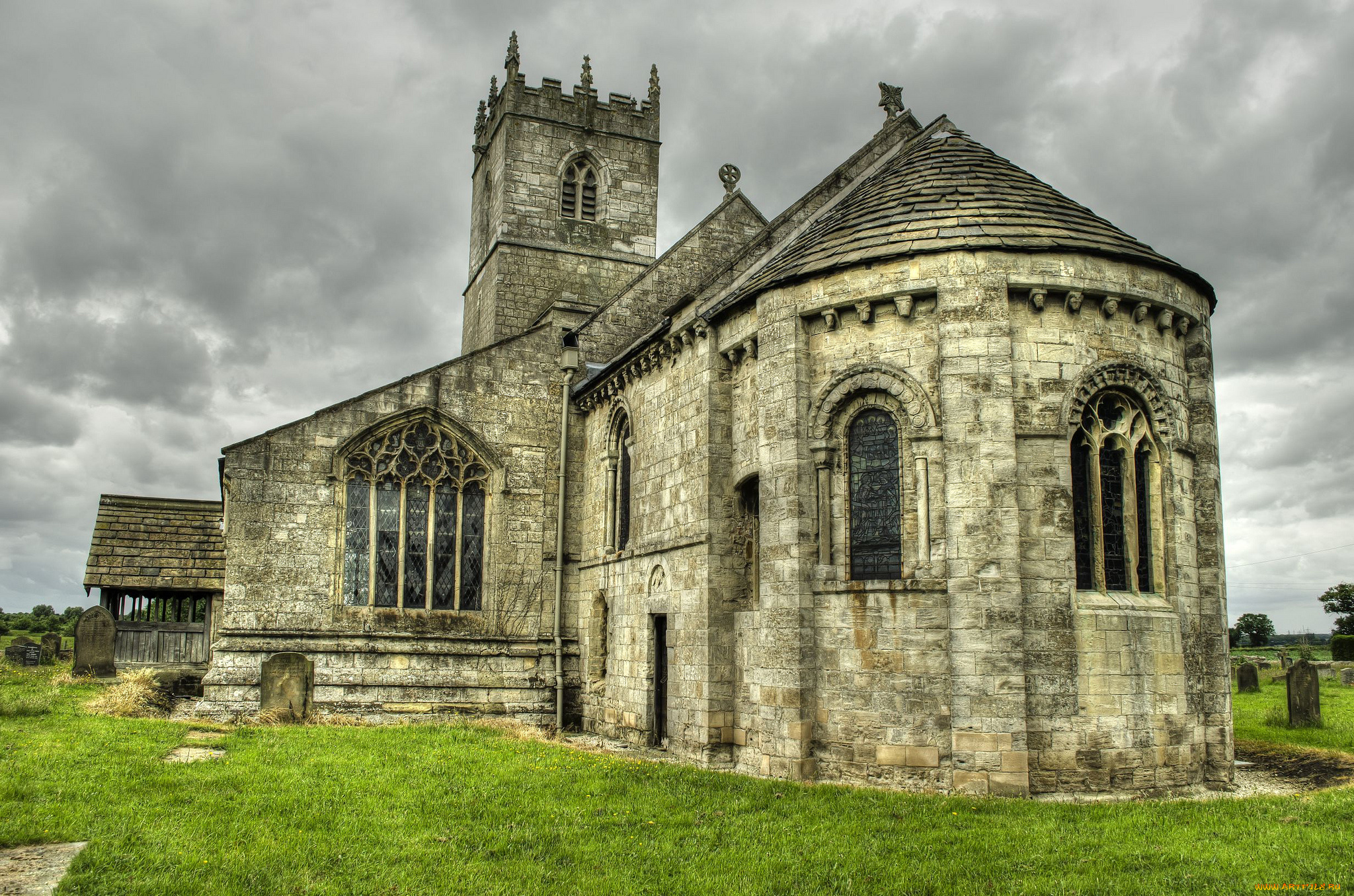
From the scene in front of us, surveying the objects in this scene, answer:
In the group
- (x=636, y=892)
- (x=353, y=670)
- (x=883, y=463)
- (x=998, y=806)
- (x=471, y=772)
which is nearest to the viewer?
(x=636, y=892)

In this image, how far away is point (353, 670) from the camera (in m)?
18.0

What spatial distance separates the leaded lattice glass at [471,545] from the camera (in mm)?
19453

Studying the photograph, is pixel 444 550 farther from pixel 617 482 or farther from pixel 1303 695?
pixel 1303 695

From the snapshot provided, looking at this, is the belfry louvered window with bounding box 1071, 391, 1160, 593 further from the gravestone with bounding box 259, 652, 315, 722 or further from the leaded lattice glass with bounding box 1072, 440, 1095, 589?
the gravestone with bounding box 259, 652, 315, 722

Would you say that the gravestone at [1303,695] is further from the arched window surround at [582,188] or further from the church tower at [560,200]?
the arched window surround at [582,188]

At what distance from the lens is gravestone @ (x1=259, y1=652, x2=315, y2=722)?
15602 millimetres

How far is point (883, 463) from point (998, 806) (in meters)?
4.28

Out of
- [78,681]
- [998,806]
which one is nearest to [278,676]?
[78,681]

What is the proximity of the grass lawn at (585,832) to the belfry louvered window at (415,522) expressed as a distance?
662 centimetres

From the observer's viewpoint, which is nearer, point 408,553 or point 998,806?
point 998,806

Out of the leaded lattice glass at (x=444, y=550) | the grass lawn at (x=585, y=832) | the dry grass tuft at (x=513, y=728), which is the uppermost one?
the leaded lattice glass at (x=444, y=550)

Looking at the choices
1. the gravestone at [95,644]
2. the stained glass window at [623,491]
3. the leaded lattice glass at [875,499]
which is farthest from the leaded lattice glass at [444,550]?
the leaded lattice glass at [875,499]

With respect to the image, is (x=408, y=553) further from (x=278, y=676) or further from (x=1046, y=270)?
(x=1046, y=270)

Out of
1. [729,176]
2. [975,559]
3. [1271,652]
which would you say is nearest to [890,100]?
[729,176]
